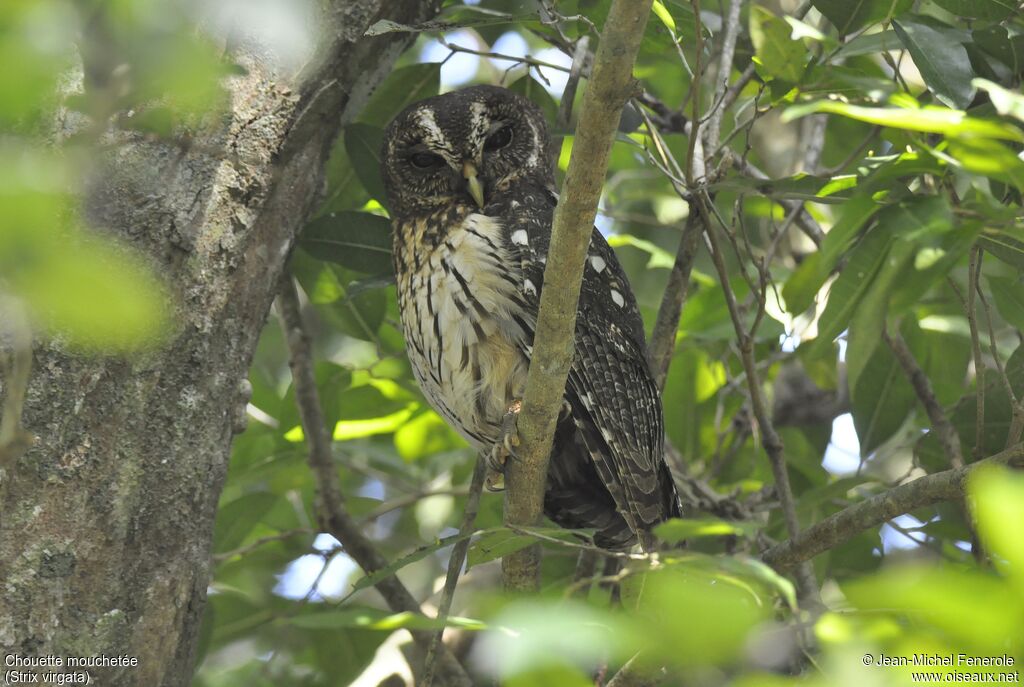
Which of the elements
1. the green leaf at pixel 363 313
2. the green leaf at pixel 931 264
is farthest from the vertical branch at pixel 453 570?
the green leaf at pixel 931 264

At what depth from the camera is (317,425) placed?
320 cm

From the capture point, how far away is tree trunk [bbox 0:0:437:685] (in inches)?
81.5

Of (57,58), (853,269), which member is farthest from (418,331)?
(57,58)

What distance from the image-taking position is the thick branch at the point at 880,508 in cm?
212

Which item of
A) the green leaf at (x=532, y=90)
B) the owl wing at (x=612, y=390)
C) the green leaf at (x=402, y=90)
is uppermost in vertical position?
the green leaf at (x=532, y=90)

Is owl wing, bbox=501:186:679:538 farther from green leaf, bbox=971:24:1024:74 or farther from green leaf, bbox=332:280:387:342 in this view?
green leaf, bbox=971:24:1024:74

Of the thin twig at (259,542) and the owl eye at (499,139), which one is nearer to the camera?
the thin twig at (259,542)

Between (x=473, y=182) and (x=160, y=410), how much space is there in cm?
128

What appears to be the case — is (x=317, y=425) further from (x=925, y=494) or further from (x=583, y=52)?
(x=925, y=494)

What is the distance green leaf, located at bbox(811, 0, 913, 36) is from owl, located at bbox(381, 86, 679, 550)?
887 mm

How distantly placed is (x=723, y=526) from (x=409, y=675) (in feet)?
7.17

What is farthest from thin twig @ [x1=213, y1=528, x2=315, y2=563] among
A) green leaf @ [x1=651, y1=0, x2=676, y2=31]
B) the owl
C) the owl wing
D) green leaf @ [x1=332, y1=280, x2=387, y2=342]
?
green leaf @ [x1=651, y1=0, x2=676, y2=31]

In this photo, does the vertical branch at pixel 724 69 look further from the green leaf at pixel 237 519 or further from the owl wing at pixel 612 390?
the green leaf at pixel 237 519

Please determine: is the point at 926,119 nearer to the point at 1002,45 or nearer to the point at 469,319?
the point at 1002,45
